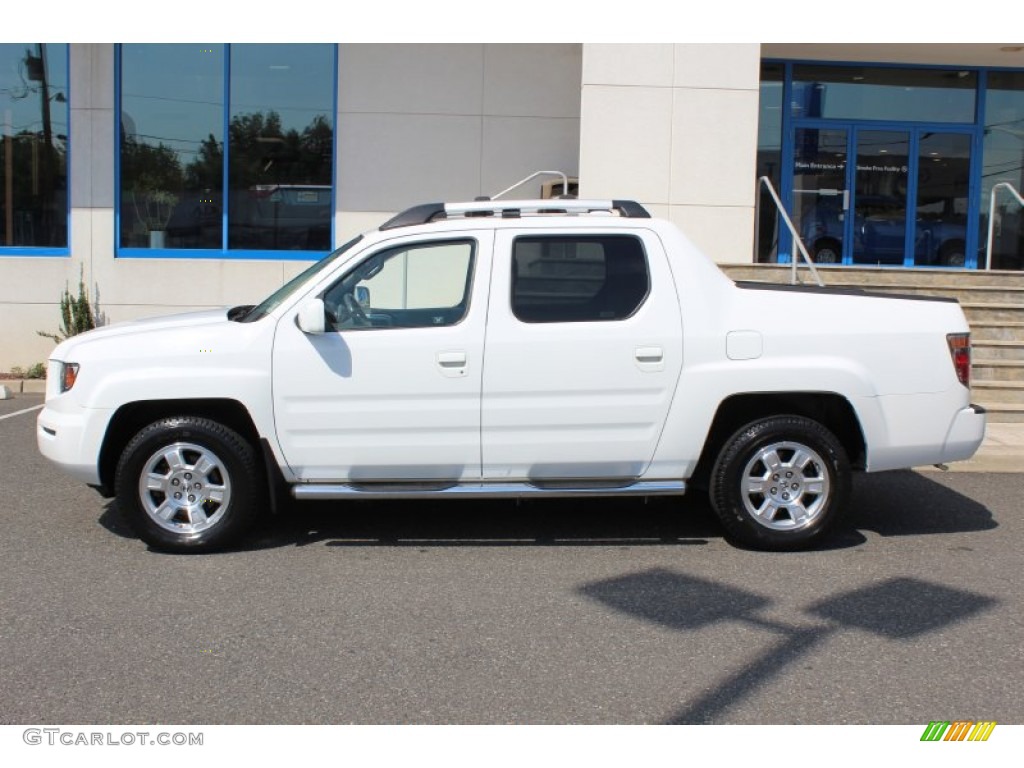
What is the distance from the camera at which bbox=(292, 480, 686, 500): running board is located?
6.21 m

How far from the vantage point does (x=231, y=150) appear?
14.0 meters

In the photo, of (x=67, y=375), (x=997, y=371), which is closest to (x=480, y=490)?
(x=67, y=375)

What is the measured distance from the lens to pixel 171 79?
13984 mm

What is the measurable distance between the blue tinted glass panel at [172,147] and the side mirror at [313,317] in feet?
28.2

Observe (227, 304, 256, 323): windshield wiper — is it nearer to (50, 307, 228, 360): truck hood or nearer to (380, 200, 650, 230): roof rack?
(50, 307, 228, 360): truck hood

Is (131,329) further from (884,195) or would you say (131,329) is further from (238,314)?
(884,195)

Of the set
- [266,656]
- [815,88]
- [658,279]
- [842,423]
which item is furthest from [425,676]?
[815,88]

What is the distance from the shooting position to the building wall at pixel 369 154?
1379cm

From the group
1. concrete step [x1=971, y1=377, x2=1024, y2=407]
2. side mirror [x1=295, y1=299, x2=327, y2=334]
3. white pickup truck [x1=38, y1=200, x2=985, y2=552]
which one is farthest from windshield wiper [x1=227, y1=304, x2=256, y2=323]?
concrete step [x1=971, y1=377, x2=1024, y2=407]

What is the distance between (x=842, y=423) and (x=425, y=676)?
3375 millimetres

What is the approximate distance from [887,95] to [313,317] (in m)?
12.3

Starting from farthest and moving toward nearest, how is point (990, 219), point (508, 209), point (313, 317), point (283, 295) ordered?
point (990, 219)
point (508, 209)
point (283, 295)
point (313, 317)

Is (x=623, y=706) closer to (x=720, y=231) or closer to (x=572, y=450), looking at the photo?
(x=572, y=450)

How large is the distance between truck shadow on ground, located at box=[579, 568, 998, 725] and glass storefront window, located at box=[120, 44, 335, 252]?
30.9 ft
